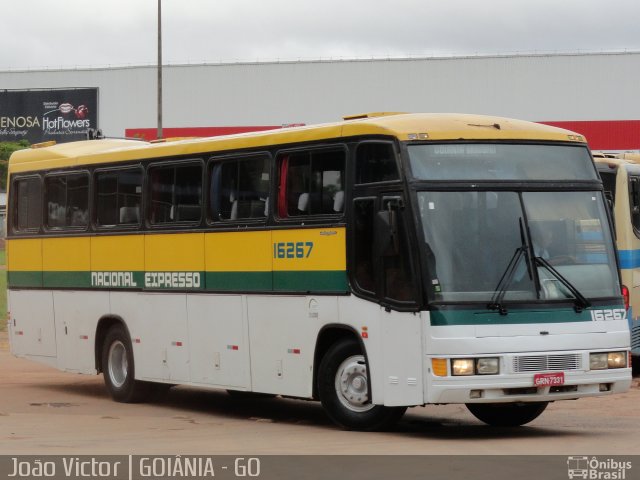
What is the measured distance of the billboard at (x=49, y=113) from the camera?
92.3 metres

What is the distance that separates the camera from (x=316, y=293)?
14.7 m

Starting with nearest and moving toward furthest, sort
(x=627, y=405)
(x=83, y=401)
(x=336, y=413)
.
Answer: (x=336, y=413) < (x=627, y=405) < (x=83, y=401)

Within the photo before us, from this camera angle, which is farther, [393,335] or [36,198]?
[36,198]

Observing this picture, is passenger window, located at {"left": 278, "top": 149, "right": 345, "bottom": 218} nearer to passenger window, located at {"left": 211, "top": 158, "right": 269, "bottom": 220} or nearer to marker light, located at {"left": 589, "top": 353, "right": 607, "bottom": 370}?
passenger window, located at {"left": 211, "top": 158, "right": 269, "bottom": 220}

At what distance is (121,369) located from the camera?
61.6 ft

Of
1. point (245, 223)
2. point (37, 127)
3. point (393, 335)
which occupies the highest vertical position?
point (37, 127)

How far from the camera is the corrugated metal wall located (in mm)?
82625

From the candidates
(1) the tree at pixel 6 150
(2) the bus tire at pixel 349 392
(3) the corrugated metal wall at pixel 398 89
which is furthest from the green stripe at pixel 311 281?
(1) the tree at pixel 6 150

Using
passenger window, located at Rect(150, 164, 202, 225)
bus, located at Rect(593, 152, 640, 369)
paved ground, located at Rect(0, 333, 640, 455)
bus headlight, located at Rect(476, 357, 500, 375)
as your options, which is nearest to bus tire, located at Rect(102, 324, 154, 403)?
paved ground, located at Rect(0, 333, 640, 455)

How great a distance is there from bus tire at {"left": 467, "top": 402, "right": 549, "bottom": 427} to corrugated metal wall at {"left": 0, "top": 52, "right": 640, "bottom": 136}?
66.0 m
